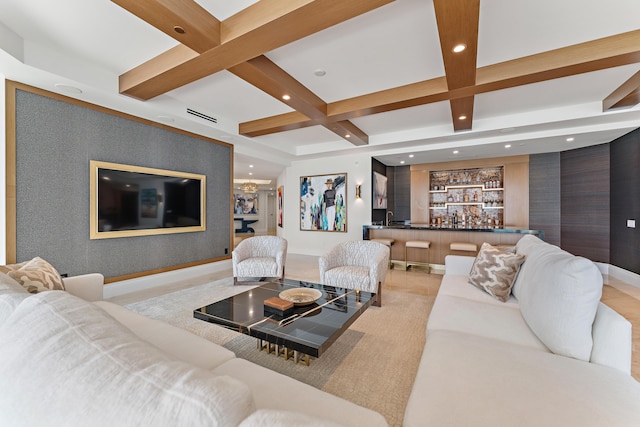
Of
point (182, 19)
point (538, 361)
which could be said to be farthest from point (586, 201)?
point (182, 19)

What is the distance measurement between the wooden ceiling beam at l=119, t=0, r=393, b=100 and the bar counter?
4360 mm

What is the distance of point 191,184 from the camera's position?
480 centimetres

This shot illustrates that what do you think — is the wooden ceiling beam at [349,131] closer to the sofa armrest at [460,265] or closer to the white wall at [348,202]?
the white wall at [348,202]

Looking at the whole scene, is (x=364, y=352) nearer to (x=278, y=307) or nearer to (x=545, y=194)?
(x=278, y=307)

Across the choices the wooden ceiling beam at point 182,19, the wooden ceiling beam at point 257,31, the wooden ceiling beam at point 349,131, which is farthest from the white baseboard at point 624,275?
the wooden ceiling beam at point 182,19

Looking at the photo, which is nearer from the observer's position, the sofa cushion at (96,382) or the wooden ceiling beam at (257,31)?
the sofa cushion at (96,382)

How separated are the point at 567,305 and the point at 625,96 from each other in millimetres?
3783

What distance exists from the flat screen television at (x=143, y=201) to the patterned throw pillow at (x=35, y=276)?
78.6 inches

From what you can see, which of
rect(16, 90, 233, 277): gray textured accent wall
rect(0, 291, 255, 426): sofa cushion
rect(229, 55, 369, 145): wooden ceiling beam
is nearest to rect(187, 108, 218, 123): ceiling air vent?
rect(16, 90, 233, 277): gray textured accent wall

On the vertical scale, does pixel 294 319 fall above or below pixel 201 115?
below

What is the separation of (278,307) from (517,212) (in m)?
6.74

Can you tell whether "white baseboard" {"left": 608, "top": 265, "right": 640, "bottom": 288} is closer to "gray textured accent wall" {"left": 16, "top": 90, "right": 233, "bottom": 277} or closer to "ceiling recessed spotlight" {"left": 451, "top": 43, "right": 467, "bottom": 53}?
"ceiling recessed spotlight" {"left": 451, "top": 43, "right": 467, "bottom": 53}

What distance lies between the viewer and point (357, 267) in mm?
3723

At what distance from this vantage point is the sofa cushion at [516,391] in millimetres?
985
